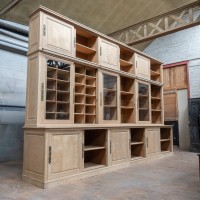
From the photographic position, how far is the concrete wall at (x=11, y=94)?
5.16 m

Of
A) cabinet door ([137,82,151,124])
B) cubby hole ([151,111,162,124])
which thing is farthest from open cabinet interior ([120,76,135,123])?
cubby hole ([151,111,162,124])

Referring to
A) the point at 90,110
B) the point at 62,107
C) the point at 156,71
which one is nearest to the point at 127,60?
the point at 156,71

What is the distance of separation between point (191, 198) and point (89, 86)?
2.54 m

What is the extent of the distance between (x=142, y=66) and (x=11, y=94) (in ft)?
10.6

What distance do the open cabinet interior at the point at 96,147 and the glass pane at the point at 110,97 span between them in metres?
0.37

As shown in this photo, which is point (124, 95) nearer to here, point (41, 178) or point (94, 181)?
point (94, 181)

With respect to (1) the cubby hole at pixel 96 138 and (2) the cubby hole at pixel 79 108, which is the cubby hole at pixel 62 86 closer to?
(2) the cubby hole at pixel 79 108

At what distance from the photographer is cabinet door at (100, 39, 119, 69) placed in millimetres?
4559

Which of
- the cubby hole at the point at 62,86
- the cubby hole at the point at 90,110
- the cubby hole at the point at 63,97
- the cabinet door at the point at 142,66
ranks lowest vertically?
the cubby hole at the point at 90,110

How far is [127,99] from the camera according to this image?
5504 millimetres

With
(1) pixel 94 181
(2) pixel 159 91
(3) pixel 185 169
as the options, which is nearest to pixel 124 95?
(2) pixel 159 91

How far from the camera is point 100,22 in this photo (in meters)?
6.37

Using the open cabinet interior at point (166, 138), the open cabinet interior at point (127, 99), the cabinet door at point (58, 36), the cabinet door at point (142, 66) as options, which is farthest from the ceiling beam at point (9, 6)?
the open cabinet interior at point (166, 138)

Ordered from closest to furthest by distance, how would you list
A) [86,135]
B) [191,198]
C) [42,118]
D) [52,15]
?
[191,198] < [42,118] < [52,15] < [86,135]
